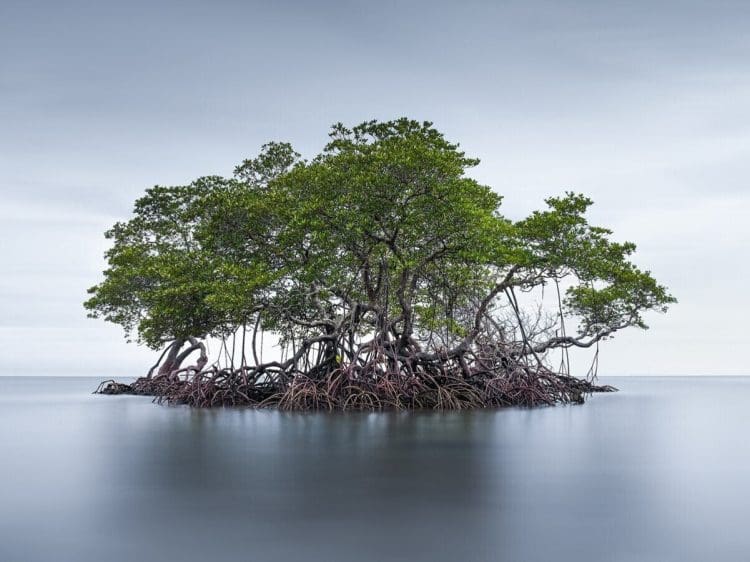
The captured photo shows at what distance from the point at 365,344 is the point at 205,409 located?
A: 3739 millimetres

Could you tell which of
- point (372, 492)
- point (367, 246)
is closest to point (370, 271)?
point (367, 246)

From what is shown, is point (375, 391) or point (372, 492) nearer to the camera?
point (372, 492)

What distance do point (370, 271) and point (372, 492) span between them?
10228 mm

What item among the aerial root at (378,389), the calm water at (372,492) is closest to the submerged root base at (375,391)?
the aerial root at (378,389)

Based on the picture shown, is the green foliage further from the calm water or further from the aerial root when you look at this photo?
the calm water

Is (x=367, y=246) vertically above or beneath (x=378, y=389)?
above

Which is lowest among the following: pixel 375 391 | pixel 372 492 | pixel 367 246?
pixel 372 492

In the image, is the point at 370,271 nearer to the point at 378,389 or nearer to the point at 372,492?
the point at 378,389

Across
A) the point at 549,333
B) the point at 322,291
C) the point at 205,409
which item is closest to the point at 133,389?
the point at 205,409

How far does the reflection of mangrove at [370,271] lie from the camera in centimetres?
1453

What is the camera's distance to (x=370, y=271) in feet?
55.4

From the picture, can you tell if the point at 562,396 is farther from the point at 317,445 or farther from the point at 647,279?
the point at 317,445

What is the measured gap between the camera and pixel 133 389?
24953 millimetres

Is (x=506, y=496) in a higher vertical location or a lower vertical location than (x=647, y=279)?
lower
